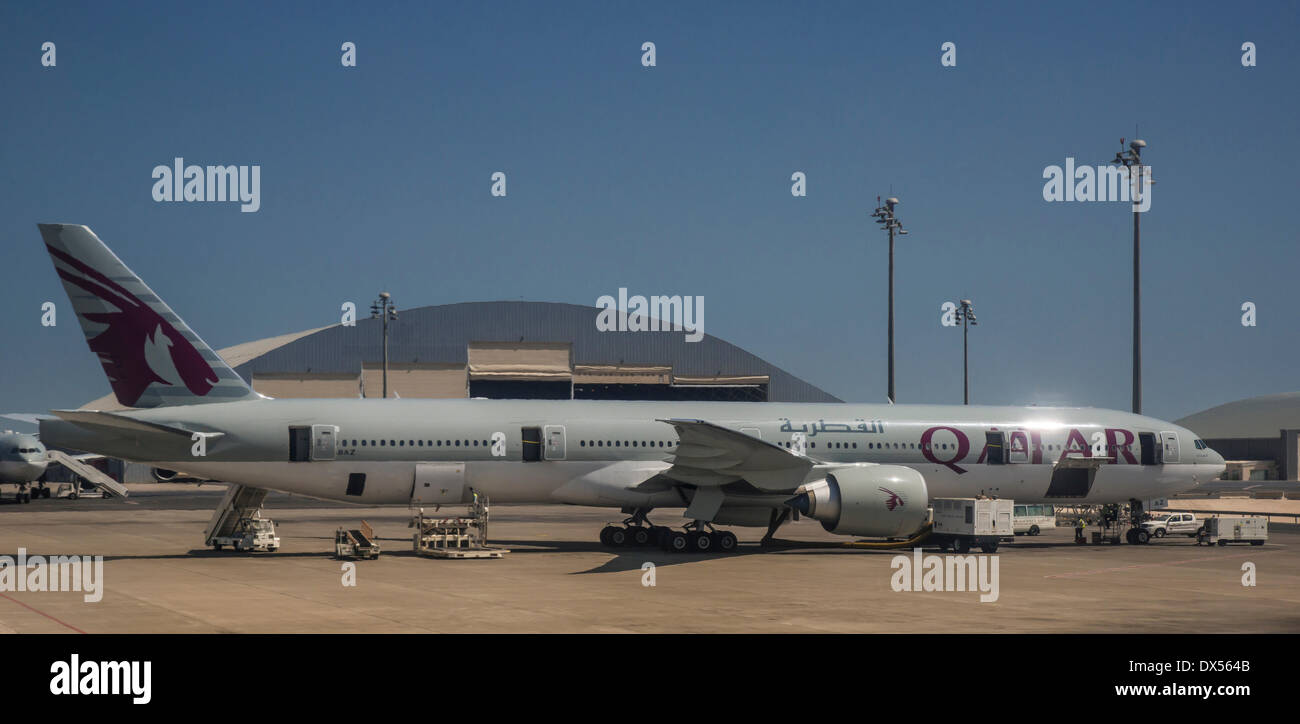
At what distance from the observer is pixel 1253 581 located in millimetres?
24703

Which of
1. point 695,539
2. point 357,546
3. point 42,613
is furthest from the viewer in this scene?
point 695,539

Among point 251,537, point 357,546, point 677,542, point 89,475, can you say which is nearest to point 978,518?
point 677,542

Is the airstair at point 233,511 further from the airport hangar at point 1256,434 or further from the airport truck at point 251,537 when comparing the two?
the airport hangar at point 1256,434

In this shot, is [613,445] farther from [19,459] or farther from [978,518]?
[19,459]

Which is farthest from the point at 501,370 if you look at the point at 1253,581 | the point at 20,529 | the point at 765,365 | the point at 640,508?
the point at 1253,581

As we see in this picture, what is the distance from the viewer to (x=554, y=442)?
3102 cm

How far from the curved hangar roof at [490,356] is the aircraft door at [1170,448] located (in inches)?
2106

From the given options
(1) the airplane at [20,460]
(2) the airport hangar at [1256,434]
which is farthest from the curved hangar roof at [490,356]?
(2) the airport hangar at [1256,434]

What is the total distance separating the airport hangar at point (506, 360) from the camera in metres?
85.0

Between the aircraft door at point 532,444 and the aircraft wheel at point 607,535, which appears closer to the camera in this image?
the aircraft door at point 532,444

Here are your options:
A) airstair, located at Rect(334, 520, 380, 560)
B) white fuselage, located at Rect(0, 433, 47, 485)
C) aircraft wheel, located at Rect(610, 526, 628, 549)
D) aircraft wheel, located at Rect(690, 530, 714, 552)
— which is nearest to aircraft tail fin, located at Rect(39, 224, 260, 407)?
airstair, located at Rect(334, 520, 380, 560)

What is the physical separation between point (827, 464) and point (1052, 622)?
43.4 feet

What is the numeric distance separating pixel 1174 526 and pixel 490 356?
178 feet
